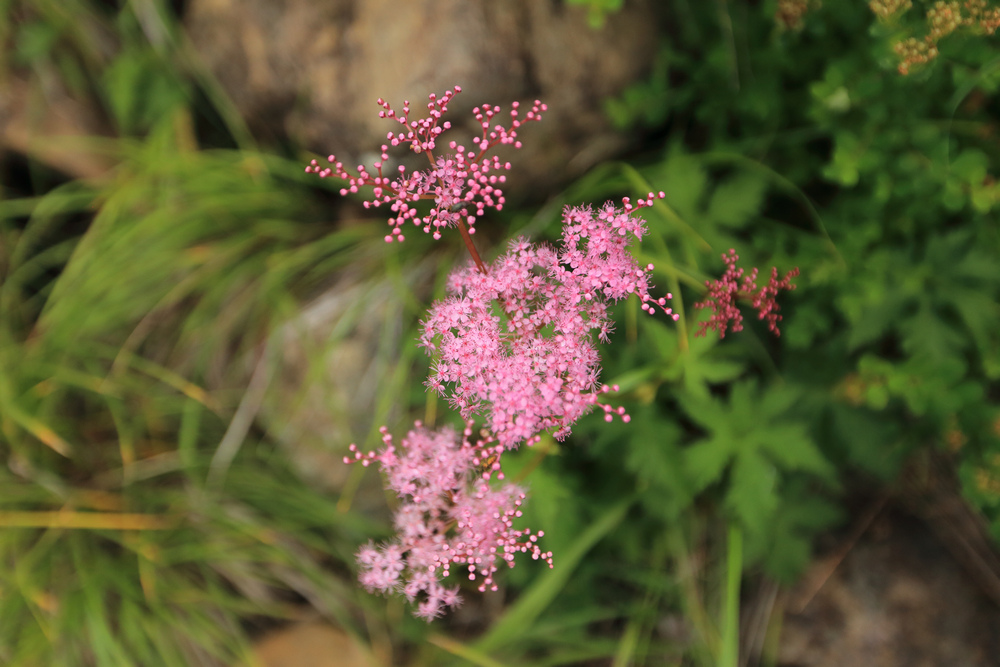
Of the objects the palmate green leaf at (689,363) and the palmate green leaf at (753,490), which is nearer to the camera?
the palmate green leaf at (689,363)

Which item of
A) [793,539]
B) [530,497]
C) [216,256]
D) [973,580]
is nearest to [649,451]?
[530,497]

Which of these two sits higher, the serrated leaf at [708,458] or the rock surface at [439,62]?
the rock surface at [439,62]

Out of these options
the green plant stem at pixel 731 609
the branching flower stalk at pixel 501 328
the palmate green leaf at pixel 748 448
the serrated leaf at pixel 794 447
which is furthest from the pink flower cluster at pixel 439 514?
the green plant stem at pixel 731 609

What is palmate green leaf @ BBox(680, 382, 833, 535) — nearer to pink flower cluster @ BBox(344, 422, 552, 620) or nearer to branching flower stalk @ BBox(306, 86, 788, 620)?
branching flower stalk @ BBox(306, 86, 788, 620)

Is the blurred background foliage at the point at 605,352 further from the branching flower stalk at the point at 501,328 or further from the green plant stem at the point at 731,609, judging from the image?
the branching flower stalk at the point at 501,328

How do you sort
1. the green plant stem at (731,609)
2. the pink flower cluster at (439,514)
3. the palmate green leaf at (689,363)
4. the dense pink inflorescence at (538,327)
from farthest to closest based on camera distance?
1. the green plant stem at (731,609)
2. the palmate green leaf at (689,363)
3. the pink flower cluster at (439,514)
4. the dense pink inflorescence at (538,327)

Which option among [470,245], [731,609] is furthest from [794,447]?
[470,245]
